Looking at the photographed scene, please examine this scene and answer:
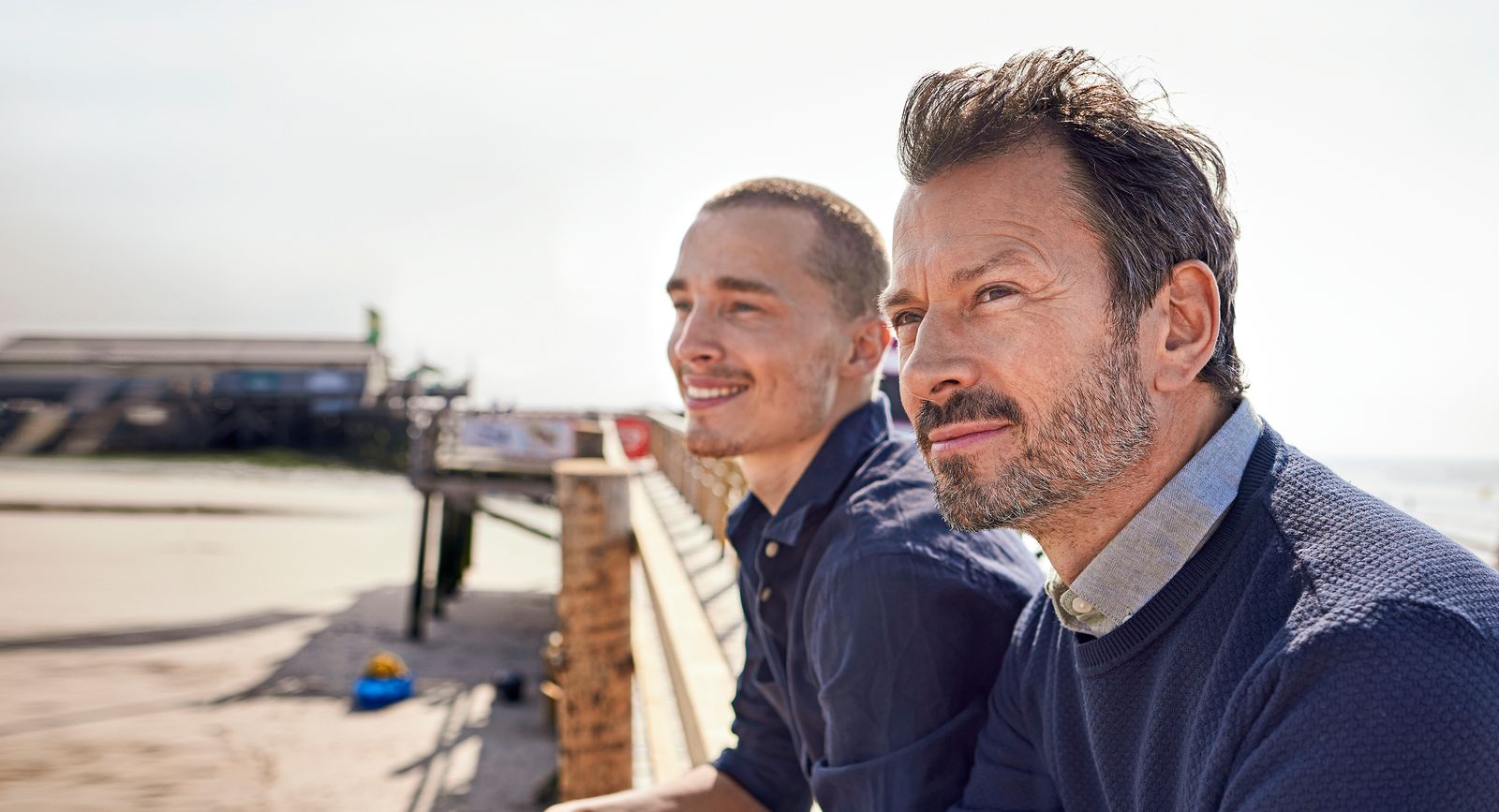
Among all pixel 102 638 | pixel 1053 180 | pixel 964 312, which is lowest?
pixel 102 638

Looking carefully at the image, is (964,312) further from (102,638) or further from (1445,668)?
(102,638)

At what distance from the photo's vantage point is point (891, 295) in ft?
5.19

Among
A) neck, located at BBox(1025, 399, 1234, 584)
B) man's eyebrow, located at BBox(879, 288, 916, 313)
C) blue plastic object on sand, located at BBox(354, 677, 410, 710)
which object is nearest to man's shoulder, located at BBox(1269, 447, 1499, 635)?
neck, located at BBox(1025, 399, 1234, 584)

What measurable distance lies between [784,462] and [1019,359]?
1.21 metres

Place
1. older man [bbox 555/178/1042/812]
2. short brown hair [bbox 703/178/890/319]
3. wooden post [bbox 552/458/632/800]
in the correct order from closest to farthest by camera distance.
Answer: older man [bbox 555/178/1042/812] → short brown hair [bbox 703/178/890/319] → wooden post [bbox 552/458/632/800]

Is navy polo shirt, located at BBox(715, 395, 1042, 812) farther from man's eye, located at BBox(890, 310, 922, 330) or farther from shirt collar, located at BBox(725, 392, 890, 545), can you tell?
man's eye, located at BBox(890, 310, 922, 330)

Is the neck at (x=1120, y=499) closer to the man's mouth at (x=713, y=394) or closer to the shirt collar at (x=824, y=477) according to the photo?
the shirt collar at (x=824, y=477)

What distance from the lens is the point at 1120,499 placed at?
4.45ft

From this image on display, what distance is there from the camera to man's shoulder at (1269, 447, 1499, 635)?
3.06 ft

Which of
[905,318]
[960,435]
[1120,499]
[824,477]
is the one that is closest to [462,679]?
[824,477]

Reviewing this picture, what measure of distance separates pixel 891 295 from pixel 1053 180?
0.30 m

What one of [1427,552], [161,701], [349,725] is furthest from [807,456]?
[161,701]

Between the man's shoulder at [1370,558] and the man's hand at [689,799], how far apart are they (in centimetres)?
159

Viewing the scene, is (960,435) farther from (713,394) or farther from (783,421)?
(713,394)
